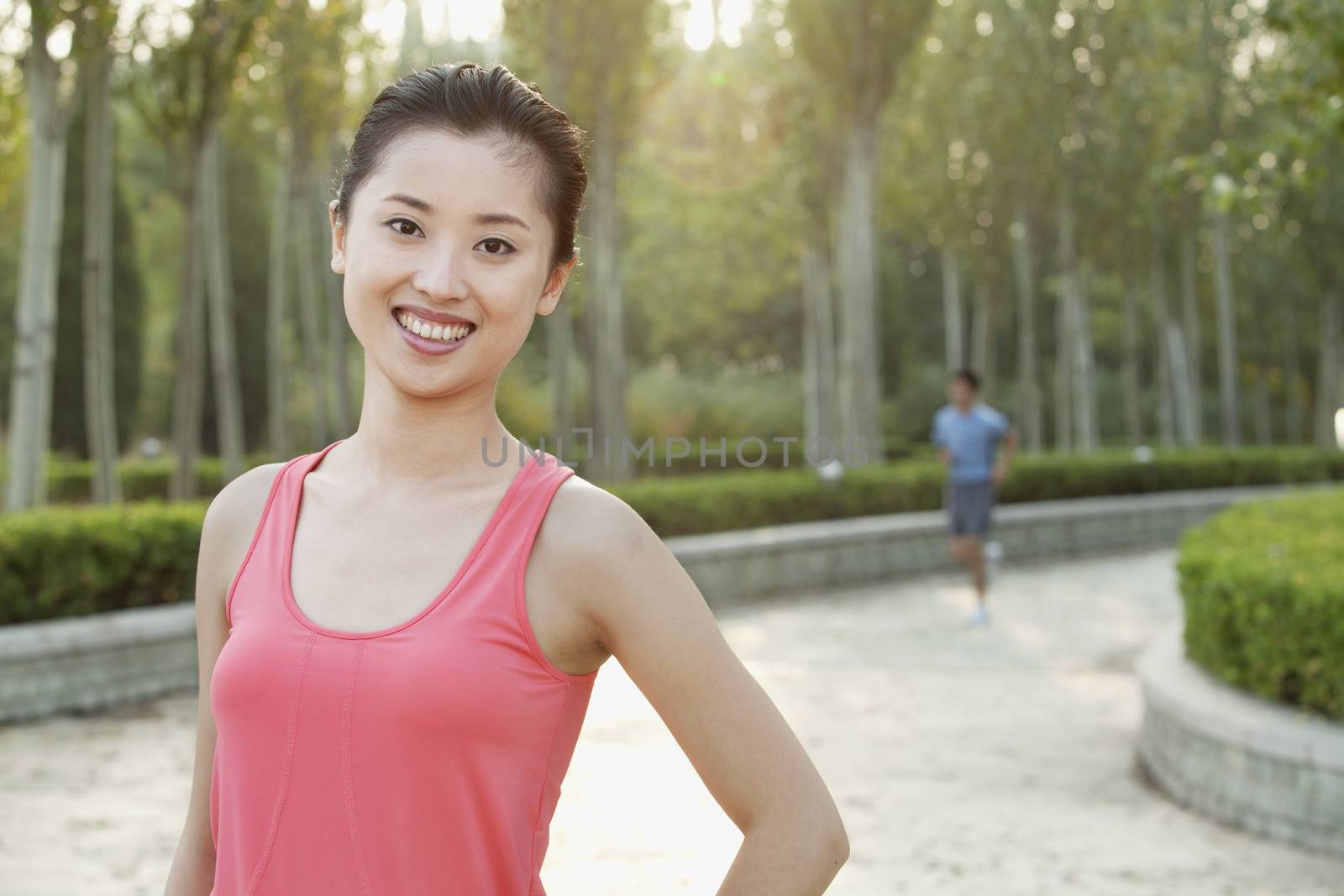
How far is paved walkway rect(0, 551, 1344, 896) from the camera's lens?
4816 mm

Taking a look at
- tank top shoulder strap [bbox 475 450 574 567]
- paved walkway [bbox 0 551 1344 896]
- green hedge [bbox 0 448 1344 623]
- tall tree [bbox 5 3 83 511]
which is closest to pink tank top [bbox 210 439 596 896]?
tank top shoulder strap [bbox 475 450 574 567]

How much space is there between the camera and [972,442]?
424 inches

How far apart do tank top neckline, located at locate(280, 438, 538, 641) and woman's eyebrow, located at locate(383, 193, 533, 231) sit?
0.25m

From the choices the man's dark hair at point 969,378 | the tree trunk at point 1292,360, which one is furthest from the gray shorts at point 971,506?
the tree trunk at point 1292,360

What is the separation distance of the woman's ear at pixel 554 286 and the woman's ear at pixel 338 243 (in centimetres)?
23

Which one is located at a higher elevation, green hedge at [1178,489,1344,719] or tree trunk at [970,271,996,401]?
tree trunk at [970,271,996,401]

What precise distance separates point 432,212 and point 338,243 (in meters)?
0.21

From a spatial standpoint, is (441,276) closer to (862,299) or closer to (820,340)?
(862,299)

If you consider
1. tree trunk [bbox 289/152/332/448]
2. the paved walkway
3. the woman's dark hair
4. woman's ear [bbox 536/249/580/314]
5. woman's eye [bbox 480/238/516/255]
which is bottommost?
the paved walkway

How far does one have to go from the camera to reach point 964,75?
77.4 ft

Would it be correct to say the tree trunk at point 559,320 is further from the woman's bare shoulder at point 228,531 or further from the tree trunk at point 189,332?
the woman's bare shoulder at point 228,531

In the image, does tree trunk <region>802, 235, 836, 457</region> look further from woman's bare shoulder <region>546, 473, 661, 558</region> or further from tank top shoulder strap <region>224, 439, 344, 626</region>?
woman's bare shoulder <region>546, 473, 661, 558</region>

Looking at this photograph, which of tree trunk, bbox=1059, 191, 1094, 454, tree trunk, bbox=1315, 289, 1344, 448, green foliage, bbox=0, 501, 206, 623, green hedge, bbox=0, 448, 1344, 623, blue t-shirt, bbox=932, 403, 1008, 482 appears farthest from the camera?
tree trunk, bbox=1315, 289, 1344, 448

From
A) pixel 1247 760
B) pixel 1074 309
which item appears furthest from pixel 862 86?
pixel 1247 760
